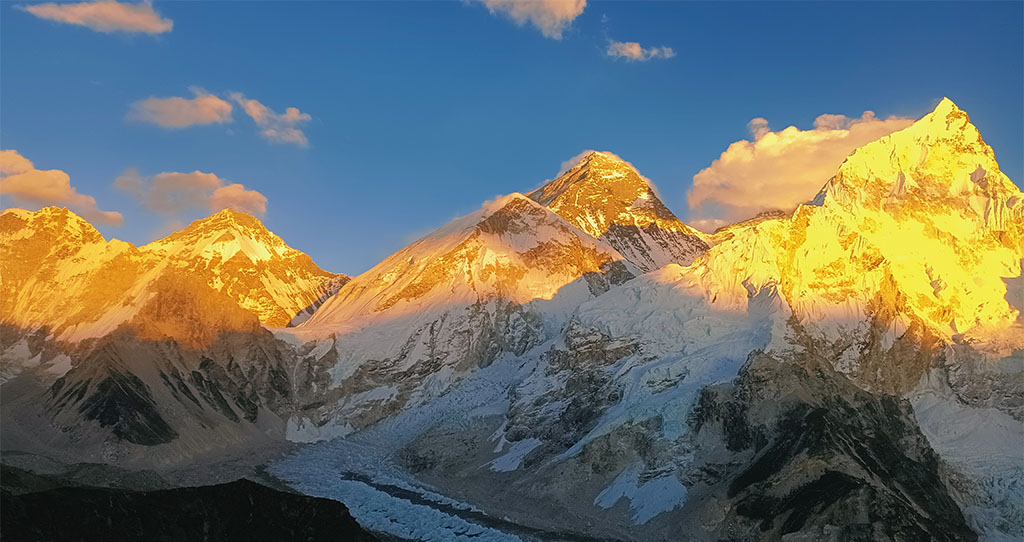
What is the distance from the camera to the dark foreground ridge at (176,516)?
131 ft

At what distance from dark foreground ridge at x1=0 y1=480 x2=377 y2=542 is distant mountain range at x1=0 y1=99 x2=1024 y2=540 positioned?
46.6 m

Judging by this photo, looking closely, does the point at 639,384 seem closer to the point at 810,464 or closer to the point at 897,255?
the point at 810,464

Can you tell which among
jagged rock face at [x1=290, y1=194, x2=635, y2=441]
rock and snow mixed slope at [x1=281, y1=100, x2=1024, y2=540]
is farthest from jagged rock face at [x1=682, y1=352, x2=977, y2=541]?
jagged rock face at [x1=290, y1=194, x2=635, y2=441]

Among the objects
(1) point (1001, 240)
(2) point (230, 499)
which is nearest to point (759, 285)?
(1) point (1001, 240)

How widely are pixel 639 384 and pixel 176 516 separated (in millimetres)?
84043

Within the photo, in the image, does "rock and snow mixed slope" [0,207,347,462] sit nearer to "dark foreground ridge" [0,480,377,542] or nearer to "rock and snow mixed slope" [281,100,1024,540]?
"rock and snow mixed slope" [281,100,1024,540]

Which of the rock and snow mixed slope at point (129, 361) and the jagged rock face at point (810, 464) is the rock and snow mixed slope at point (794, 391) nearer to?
the jagged rock face at point (810, 464)

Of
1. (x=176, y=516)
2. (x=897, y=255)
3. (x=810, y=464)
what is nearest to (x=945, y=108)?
(x=897, y=255)

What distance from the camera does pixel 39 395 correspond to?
149m

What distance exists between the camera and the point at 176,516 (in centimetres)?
4500

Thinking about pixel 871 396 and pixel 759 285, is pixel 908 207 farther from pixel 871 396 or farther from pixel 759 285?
pixel 871 396

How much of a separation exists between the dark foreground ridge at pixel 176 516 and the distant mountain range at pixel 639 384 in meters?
46.6

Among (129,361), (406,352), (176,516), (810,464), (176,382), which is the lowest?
(176,516)

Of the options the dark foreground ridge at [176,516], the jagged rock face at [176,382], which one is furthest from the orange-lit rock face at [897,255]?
the jagged rock face at [176,382]
